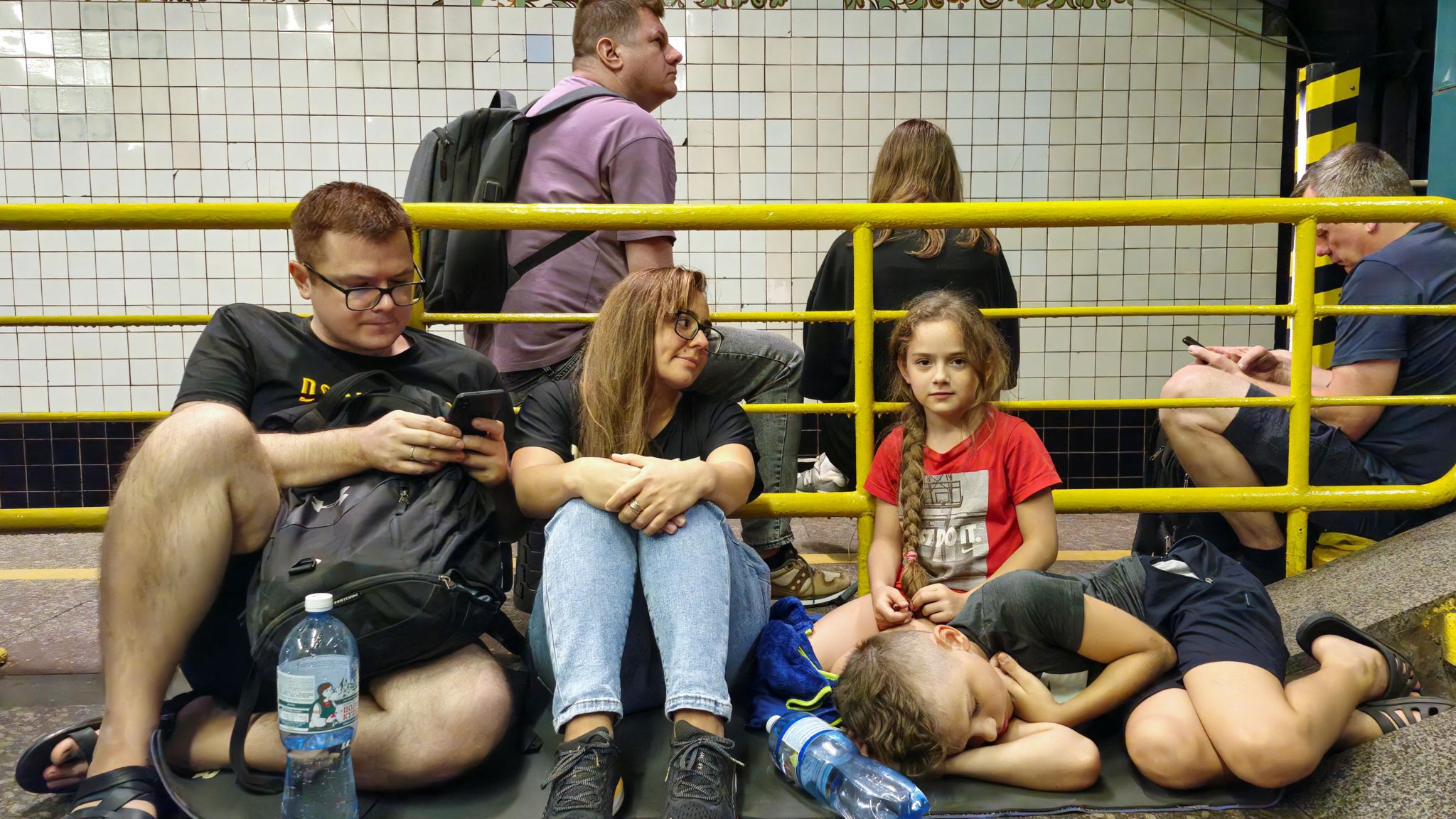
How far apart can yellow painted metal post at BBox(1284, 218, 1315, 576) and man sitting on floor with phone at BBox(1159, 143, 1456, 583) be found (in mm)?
148

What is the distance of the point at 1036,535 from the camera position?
2182 millimetres

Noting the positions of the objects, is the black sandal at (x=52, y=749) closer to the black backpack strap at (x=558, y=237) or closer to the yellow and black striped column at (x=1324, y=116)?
the black backpack strap at (x=558, y=237)

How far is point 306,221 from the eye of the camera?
1.91 meters

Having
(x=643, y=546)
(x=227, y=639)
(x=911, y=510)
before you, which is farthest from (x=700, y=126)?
A: (x=227, y=639)

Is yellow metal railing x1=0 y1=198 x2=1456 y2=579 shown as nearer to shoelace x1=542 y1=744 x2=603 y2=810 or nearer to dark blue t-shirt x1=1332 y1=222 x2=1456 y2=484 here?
dark blue t-shirt x1=1332 y1=222 x2=1456 y2=484

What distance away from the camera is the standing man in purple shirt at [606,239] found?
8.65 ft

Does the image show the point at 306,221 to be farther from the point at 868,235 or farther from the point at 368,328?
the point at 868,235

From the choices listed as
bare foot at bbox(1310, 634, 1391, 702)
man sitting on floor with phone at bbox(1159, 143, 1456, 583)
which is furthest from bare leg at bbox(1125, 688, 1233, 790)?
man sitting on floor with phone at bbox(1159, 143, 1456, 583)

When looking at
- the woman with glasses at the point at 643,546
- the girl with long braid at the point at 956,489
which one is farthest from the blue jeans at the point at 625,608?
the girl with long braid at the point at 956,489

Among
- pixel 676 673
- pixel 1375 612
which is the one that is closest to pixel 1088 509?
pixel 1375 612

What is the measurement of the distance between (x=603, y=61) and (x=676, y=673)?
1.83m

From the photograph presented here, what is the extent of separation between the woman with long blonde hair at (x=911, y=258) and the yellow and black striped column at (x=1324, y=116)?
9.49 ft

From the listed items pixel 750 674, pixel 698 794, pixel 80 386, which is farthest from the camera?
pixel 80 386

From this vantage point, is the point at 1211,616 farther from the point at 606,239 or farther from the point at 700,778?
the point at 606,239
